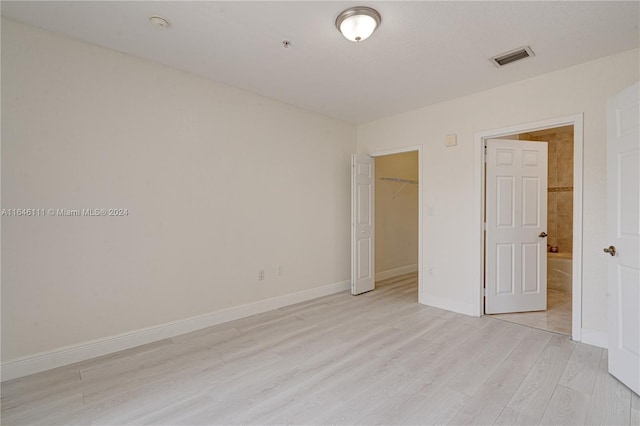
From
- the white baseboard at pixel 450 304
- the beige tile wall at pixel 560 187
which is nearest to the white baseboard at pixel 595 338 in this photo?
the white baseboard at pixel 450 304

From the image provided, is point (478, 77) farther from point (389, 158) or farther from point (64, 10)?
point (64, 10)

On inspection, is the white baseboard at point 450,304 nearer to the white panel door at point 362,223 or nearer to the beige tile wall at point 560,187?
the white panel door at point 362,223

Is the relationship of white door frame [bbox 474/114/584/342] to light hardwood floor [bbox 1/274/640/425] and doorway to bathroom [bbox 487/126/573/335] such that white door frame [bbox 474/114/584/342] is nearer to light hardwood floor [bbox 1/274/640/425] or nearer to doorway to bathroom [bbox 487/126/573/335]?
light hardwood floor [bbox 1/274/640/425]

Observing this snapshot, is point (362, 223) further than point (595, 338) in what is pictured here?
Yes

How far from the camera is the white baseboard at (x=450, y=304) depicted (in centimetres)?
363

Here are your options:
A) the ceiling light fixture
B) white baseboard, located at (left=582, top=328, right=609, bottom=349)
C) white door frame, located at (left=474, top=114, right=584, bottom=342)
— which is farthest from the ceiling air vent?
white baseboard, located at (left=582, top=328, right=609, bottom=349)

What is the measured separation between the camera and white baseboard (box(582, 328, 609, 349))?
2.72 meters

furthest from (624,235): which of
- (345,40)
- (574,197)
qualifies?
(345,40)

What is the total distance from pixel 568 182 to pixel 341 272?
450 centimetres

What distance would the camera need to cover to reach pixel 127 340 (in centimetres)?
274

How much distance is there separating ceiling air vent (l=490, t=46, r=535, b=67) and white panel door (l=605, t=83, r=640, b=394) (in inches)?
30.5

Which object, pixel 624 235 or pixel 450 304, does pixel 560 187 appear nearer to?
pixel 450 304

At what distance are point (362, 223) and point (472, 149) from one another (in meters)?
1.83

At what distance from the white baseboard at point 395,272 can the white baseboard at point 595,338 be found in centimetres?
293
